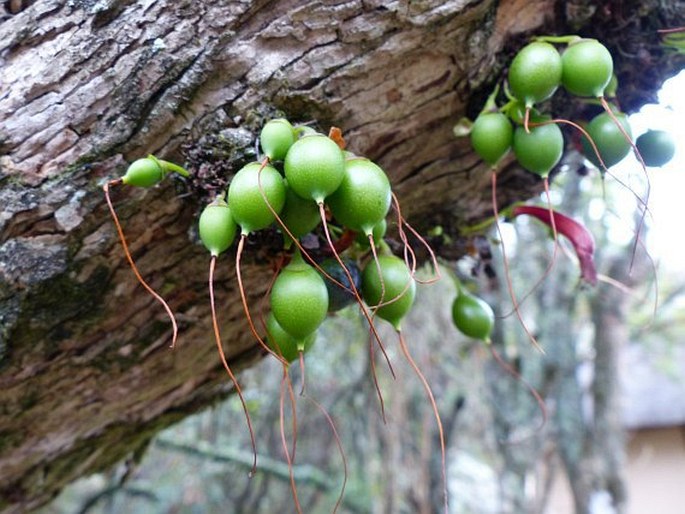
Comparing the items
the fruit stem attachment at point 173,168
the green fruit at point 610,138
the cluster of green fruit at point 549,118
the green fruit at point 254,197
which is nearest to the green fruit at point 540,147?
the cluster of green fruit at point 549,118

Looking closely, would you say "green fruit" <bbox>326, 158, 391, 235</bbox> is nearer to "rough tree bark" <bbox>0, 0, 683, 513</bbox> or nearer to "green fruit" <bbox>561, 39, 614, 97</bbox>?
"rough tree bark" <bbox>0, 0, 683, 513</bbox>

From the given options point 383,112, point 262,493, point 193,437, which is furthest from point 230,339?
point 193,437

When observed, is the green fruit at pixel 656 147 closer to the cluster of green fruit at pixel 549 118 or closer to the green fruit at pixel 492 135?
the cluster of green fruit at pixel 549 118

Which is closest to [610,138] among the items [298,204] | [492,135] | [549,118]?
[549,118]

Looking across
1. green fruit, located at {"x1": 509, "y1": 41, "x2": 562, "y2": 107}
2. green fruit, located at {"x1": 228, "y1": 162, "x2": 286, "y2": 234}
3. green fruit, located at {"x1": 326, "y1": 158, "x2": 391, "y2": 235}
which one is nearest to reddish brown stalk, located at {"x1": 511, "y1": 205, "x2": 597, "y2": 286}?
green fruit, located at {"x1": 509, "y1": 41, "x2": 562, "y2": 107}

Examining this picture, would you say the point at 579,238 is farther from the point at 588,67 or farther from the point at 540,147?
the point at 588,67

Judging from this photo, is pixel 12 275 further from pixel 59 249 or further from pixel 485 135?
pixel 485 135

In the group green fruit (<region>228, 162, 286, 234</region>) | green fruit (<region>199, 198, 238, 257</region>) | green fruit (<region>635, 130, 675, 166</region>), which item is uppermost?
green fruit (<region>228, 162, 286, 234</region>)
